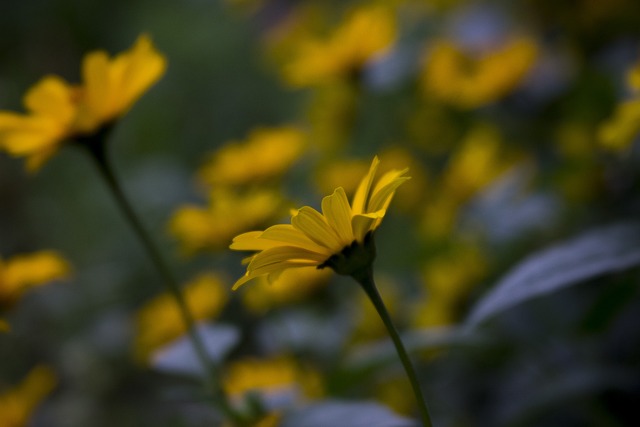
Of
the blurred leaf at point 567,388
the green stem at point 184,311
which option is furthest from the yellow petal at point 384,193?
the blurred leaf at point 567,388

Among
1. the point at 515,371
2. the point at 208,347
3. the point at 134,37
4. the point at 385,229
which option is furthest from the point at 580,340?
the point at 134,37

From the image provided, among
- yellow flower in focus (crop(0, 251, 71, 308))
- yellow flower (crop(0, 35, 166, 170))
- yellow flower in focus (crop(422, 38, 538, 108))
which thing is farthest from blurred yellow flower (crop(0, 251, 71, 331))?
yellow flower in focus (crop(422, 38, 538, 108))

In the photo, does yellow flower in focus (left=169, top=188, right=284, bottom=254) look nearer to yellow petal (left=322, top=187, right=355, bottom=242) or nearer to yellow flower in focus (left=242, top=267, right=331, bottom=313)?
yellow flower in focus (left=242, top=267, right=331, bottom=313)

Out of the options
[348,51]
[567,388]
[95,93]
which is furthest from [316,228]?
[348,51]

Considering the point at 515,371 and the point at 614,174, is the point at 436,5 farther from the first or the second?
the point at 515,371

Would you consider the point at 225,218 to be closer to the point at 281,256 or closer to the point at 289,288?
the point at 289,288
